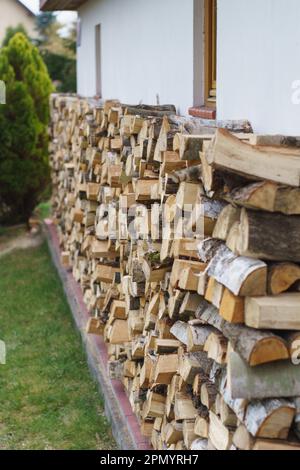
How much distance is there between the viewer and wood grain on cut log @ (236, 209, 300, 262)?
2.67m

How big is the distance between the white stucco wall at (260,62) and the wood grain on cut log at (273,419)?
43.1 inches

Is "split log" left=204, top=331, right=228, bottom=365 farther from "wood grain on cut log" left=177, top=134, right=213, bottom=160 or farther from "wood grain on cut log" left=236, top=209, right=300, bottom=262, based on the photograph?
"wood grain on cut log" left=177, top=134, right=213, bottom=160

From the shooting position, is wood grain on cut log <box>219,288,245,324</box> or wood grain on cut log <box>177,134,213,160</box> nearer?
wood grain on cut log <box>219,288,245,324</box>

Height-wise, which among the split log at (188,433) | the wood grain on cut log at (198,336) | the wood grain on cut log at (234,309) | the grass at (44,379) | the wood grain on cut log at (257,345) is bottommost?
the grass at (44,379)

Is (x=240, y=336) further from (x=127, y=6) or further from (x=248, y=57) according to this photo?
(x=127, y=6)

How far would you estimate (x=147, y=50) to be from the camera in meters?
5.75

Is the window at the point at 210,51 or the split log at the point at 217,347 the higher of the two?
the window at the point at 210,51

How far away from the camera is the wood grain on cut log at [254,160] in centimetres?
268

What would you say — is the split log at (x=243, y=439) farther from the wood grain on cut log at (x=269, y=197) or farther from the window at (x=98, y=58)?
the window at (x=98, y=58)

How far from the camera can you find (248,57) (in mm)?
3609

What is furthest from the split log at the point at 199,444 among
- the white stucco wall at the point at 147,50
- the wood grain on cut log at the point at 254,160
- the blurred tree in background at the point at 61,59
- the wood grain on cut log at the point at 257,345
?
the blurred tree in background at the point at 61,59

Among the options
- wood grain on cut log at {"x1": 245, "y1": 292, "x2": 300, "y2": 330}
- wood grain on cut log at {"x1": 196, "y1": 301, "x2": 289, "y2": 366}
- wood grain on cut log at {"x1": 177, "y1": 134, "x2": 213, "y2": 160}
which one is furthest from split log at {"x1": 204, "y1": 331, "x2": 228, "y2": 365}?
wood grain on cut log at {"x1": 177, "y1": 134, "x2": 213, "y2": 160}

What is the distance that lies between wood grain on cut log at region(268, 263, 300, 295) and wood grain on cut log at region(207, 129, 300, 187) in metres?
0.29

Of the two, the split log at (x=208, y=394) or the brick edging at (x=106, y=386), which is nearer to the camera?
the split log at (x=208, y=394)
